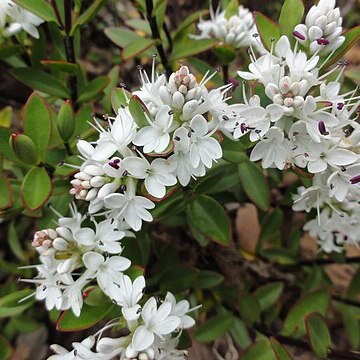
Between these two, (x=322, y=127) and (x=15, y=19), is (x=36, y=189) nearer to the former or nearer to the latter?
(x=15, y=19)

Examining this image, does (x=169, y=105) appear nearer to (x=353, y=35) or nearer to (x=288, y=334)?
(x=353, y=35)

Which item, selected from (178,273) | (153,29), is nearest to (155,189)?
(178,273)

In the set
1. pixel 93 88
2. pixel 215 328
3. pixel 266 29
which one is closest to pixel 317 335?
pixel 215 328

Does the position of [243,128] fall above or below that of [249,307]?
above

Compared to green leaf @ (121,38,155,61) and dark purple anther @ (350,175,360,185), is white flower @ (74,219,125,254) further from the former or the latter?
green leaf @ (121,38,155,61)

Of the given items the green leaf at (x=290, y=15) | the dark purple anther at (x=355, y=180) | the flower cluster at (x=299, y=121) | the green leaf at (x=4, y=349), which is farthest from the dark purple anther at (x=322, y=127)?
the green leaf at (x=4, y=349)

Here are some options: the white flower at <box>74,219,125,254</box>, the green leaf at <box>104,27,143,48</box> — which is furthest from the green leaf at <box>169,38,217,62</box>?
the white flower at <box>74,219,125,254</box>
